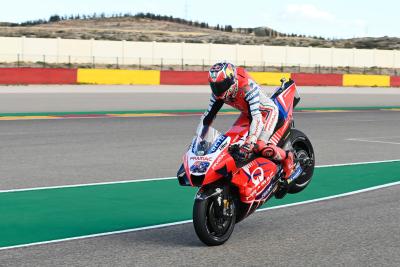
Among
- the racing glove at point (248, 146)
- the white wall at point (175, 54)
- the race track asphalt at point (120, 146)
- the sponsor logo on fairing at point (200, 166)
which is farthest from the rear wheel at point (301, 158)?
the white wall at point (175, 54)

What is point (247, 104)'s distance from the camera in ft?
25.3

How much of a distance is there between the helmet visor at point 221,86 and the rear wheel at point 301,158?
2.27 meters

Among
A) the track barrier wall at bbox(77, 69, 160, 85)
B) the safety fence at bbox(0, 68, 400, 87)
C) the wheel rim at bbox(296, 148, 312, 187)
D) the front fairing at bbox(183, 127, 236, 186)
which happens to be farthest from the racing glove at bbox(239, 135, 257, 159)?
the track barrier wall at bbox(77, 69, 160, 85)

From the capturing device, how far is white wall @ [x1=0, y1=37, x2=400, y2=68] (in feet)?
215

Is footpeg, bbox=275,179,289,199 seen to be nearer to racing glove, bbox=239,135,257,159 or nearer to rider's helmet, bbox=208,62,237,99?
racing glove, bbox=239,135,257,159

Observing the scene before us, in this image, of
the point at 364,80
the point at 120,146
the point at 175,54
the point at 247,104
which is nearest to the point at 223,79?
the point at 247,104

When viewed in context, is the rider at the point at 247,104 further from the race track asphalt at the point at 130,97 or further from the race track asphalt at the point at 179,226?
the race track asphalt at the point at 130,97

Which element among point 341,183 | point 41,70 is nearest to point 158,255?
point 341,183

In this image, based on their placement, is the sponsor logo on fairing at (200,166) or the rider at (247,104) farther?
the rider at (247,104)

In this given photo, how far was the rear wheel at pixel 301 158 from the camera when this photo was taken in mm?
9484

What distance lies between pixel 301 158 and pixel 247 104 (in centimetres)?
205

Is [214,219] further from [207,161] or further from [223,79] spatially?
[223,79]

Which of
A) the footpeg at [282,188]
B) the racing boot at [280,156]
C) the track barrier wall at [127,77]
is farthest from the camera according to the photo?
the track barrier wall at [127,77]

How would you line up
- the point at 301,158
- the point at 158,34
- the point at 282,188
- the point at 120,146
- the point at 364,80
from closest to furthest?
the point at 282,188 < the point at 301,158 < the point at 120,146 < the point at 364,80 < the point at 158,34
